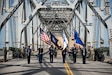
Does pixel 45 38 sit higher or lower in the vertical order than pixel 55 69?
higher

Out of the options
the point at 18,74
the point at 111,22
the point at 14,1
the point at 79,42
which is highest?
the point at 14,1

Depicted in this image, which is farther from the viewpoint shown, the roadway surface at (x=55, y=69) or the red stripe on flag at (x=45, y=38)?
the red stripe on flag at (x=45, y=38)

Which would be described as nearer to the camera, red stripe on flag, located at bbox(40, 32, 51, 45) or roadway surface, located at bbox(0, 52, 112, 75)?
roadway surface, located at bbox(0, 52, 112, 75)

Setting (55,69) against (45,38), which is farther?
(45,38)

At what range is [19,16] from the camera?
35031 millimetres

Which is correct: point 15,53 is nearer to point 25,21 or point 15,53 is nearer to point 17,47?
point 17,47

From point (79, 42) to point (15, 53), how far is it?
912 centimetres

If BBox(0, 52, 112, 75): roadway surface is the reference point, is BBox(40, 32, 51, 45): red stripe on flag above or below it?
above

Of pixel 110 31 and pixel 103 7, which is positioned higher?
pixel 103 7

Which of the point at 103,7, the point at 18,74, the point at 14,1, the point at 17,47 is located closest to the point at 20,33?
the point at 17,47

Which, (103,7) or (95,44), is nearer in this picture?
(103,7)

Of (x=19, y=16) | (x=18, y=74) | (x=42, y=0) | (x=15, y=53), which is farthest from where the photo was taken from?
(x=42, y=0)

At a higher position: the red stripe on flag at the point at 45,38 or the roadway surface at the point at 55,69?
the red stripe on flag at the point at 45,38

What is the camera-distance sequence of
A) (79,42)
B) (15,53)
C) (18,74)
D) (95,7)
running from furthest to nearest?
(15,53) < (95,7) < (79,42) < (18,74)
